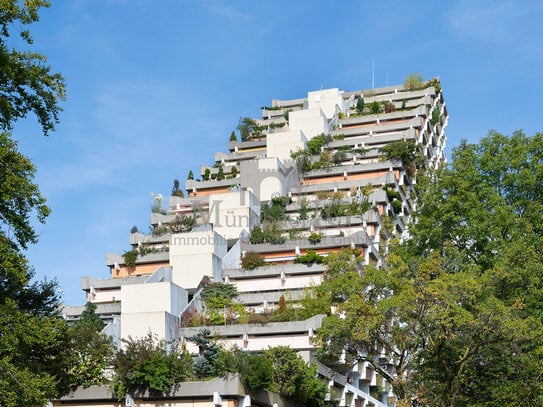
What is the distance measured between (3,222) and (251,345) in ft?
68.0

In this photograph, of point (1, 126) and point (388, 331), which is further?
point (388, 331)

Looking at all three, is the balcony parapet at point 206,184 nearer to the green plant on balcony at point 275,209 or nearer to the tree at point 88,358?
the green plant on balcony at point 275,209

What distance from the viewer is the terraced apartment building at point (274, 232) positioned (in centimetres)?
4344

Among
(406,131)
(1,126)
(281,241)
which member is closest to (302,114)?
(406,131)

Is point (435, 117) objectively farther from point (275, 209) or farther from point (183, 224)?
point (183, 224)

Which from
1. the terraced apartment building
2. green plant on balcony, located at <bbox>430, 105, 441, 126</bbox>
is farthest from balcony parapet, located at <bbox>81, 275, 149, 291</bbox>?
green plant on balcony, located at <bbox>430, 105, 441, 126</bbox>

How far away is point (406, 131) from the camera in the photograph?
7431 centimetres

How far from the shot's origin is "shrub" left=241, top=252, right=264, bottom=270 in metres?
49.8

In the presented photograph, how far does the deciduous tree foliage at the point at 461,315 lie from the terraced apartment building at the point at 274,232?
158 inches

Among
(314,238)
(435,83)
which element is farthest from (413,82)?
(314,238)

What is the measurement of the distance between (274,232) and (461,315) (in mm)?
25659

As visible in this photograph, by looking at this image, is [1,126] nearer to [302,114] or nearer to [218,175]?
[218,175]

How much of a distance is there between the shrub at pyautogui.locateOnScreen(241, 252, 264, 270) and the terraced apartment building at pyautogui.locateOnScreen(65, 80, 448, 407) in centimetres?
9

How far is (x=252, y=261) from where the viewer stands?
4988 centimetres
